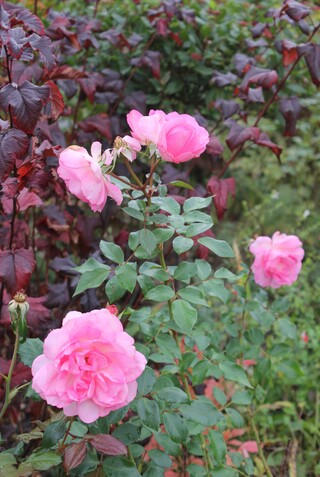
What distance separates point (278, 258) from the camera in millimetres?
1543

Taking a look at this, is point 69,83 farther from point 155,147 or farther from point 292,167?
point 292,167

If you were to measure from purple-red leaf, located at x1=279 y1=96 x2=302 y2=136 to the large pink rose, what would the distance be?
121cm

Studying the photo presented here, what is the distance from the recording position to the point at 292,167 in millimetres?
4770

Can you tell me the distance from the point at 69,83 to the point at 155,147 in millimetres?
868

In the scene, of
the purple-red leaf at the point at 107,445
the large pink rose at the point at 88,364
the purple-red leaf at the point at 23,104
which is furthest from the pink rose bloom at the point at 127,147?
the purple-red leaf at the point at 107,445

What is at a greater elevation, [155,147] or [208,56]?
[155,147]

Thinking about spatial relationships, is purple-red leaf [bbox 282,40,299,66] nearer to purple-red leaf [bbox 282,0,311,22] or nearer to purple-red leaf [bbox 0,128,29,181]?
purple-red leaf [bbox 282,0,311,22]

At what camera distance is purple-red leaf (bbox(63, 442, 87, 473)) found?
3.34ft

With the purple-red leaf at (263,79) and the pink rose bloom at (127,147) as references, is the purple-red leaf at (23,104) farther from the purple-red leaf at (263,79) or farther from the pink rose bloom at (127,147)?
the purple-red leaf at (263,79)

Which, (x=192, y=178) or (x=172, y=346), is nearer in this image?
(x=172, y=346)

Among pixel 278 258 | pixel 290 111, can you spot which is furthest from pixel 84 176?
pixel 290 111

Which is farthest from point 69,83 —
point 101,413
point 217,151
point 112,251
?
point 101,413

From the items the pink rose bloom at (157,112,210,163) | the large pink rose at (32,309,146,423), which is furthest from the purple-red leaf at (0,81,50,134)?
the large pink rose at (32,309,146,423)

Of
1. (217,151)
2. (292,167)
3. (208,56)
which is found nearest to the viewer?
(217,151)
